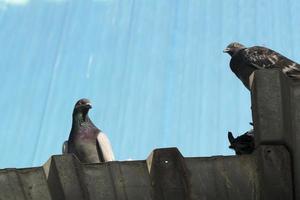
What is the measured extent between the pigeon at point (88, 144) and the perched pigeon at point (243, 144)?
3657mm

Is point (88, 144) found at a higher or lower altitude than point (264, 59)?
lower

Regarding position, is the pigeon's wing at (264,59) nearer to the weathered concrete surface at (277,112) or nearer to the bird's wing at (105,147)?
the weathered concrete surface at (277,112)

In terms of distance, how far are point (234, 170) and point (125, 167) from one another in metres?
1.42

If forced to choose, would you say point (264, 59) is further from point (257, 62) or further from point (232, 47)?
point (232, 47)

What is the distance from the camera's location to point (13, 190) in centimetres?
1021

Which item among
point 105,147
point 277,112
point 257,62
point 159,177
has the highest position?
point 257,62

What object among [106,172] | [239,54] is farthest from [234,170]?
[239,54]

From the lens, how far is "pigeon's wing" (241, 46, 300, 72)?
12.6 meters

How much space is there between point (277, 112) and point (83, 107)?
6617mm

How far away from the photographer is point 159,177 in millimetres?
9938

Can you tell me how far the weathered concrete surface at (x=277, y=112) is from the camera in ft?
32.0

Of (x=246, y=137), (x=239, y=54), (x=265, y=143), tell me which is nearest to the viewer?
(x=265, y=143)

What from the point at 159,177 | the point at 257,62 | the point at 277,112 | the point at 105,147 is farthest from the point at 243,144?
the point at 105,147

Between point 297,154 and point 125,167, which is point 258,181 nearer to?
point 297,154
